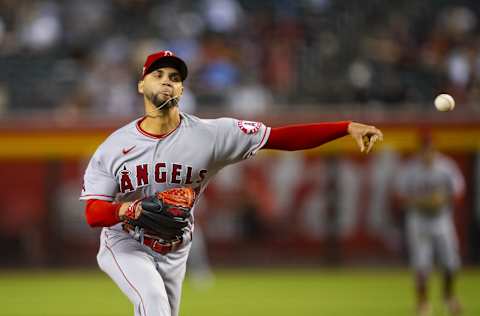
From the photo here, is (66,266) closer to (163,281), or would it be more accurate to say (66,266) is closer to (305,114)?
(305,114)

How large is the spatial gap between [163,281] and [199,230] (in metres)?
10.0

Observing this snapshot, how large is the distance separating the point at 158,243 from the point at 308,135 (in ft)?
3.99

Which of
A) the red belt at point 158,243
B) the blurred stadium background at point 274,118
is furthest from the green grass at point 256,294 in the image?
the red belt at point 158,243

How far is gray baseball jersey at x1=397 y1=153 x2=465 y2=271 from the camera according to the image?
1098cm

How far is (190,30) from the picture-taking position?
1744 centimetres

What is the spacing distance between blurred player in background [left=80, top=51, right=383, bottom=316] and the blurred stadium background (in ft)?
30.3

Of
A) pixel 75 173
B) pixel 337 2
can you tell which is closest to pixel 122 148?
pixel 75 173

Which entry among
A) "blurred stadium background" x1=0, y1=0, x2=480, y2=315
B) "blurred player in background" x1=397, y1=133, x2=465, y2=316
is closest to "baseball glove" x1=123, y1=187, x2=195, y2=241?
"blurred player in background" x1=397, y1=133, x2=465, y2=316

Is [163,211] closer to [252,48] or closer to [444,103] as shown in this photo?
[444,103]

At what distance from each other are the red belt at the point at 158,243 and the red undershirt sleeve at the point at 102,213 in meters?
0.30

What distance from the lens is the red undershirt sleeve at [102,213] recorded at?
228 inches

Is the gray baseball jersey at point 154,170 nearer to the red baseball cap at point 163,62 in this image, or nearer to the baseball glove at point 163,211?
the baseball glove at point 163,211

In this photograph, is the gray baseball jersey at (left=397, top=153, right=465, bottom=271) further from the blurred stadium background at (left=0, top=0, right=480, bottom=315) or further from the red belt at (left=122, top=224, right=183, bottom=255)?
the red belt at (left=122, top=224, right=183, bottom=255)

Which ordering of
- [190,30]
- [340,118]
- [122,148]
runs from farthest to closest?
1. [190,30]
2. [340,118]
3. [122,148]
